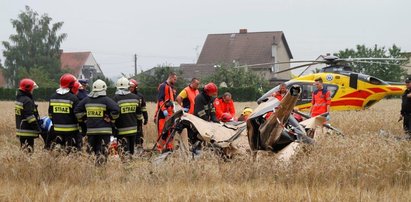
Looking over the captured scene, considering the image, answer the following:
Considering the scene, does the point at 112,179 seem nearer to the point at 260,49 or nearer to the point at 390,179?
the point at 390,179

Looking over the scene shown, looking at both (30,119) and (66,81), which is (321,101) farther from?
(30,119)

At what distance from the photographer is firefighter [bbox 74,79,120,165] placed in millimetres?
8500

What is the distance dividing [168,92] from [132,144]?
2.36m

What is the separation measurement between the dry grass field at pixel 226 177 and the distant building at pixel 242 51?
161 feet

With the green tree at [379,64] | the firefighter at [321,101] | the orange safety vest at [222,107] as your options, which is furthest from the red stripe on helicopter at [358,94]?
the green tree at [379,64]

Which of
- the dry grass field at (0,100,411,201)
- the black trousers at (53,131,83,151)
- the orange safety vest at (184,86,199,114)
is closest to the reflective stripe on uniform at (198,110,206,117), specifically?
the orange safety vest at (184,86,199,114)

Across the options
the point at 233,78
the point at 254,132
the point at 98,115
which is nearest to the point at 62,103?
the point at 98,115

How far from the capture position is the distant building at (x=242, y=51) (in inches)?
2295

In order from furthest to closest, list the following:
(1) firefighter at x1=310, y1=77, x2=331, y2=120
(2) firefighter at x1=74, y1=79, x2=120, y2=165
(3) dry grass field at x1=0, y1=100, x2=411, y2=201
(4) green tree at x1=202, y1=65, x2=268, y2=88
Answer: (4) green tree at x1=202, y1=65, x2=268, y2=88 < (1) firefighter at x1=310, y1=77, x2=331, y2=120 < (2) firefighter at x1=74, y1=79, x2=120, y2=165 < (3) dry grass field at x1=0, y1=100, x2=411, y2=201

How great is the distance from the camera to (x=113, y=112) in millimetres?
8609

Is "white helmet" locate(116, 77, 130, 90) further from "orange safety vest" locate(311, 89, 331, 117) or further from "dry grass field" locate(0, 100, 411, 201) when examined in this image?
"orange safety vest" locate(311, 89, 331, 117)

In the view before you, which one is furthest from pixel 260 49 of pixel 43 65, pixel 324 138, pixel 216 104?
pixel 324 138

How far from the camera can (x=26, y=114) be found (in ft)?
30.6

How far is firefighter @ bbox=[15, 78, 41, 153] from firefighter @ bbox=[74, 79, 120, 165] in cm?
110
